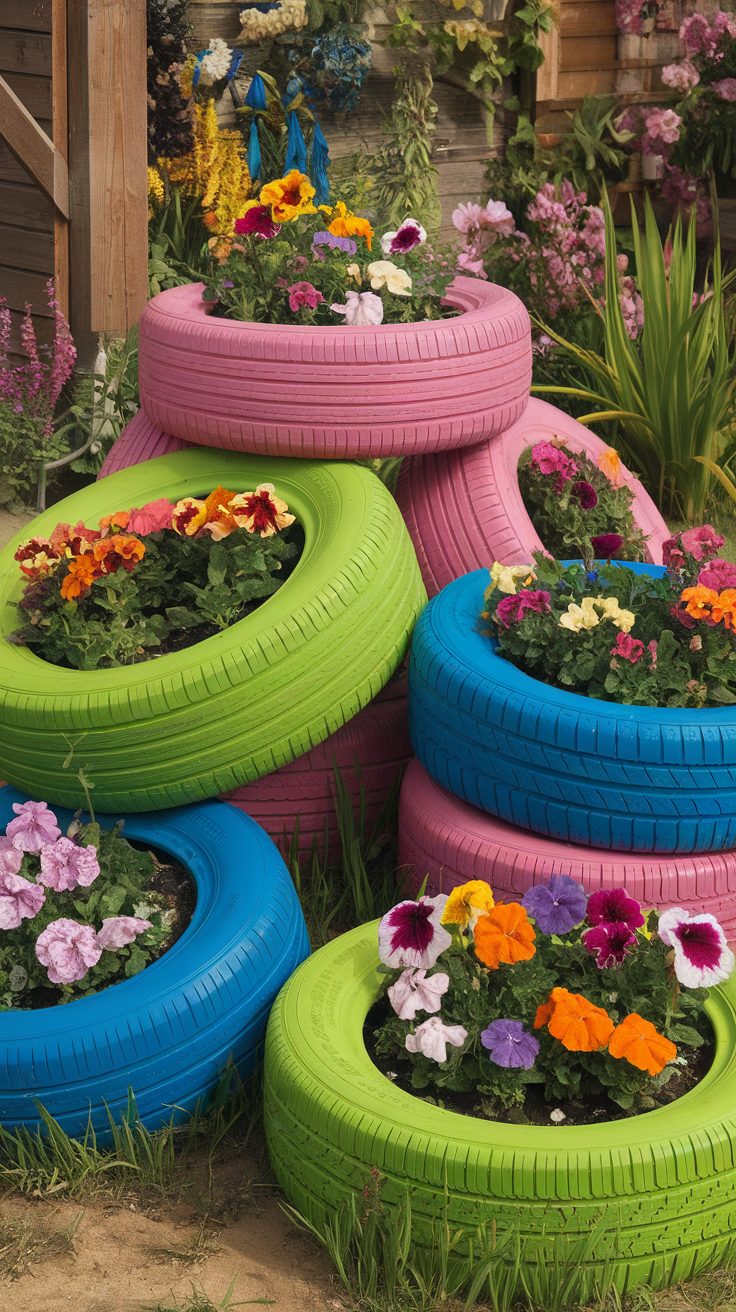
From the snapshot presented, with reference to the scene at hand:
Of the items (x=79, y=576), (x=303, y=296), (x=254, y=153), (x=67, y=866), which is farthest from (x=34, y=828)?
(x=254, y=153)

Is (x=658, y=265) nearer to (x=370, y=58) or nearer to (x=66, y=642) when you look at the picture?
(x=370, y=58)

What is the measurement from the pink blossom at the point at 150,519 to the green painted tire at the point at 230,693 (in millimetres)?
381

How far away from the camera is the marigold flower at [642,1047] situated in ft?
7.16

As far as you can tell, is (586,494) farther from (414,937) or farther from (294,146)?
(294,146)

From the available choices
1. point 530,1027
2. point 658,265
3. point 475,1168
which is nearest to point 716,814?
point 530,1027

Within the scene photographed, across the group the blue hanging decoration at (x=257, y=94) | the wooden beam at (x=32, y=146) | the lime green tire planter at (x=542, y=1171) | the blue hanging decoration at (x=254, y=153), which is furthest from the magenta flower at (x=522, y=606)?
the blue hanging decoration at (x=257, y=94)

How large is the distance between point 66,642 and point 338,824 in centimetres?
74

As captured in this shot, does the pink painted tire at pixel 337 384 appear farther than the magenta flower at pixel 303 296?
No

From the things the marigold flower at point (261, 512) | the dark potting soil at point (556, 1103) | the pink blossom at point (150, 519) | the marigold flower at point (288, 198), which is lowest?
the dark potting soil at point (556, 1103)

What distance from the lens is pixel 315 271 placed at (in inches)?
147

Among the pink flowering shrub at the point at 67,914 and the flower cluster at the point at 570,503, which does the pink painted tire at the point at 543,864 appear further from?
the flower cluster at the point at 570,503

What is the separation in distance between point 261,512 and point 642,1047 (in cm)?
156

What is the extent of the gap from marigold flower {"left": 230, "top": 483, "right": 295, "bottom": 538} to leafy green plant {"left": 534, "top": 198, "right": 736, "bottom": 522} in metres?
→ 1.85

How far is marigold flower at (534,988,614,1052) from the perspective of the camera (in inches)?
86.4
